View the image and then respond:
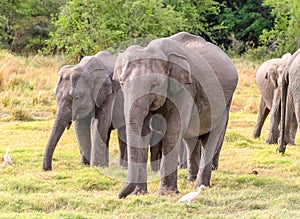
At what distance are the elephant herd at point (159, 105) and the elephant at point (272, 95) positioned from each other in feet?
11.5

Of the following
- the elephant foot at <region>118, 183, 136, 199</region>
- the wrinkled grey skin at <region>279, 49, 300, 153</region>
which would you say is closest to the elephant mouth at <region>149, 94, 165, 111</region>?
the elephant foot at <region>118, 183, 136, 199</region>

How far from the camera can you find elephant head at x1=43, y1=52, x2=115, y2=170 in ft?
28.6

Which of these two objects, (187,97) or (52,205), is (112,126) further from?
(52,205)

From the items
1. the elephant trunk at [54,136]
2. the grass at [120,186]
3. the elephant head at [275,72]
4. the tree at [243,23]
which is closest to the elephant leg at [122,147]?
the grass at [120,186]

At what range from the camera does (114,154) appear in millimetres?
10617

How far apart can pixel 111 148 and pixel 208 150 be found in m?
3.28

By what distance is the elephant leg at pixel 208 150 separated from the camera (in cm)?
798

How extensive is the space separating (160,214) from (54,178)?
2080mm

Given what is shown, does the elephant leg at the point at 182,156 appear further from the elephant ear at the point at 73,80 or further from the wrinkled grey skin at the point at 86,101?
the elephant ear at the point at 73,80

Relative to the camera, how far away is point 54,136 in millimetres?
8625

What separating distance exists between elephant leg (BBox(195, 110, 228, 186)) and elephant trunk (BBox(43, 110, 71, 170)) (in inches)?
64.9

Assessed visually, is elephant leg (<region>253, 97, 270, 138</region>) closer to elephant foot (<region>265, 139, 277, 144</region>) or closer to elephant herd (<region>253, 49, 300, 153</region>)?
elephant herd (<region>253, 49, 300, 153</region>)

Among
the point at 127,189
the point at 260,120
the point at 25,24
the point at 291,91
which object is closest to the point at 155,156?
the point at 291,91

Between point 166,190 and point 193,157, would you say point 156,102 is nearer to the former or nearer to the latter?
point 166,190
